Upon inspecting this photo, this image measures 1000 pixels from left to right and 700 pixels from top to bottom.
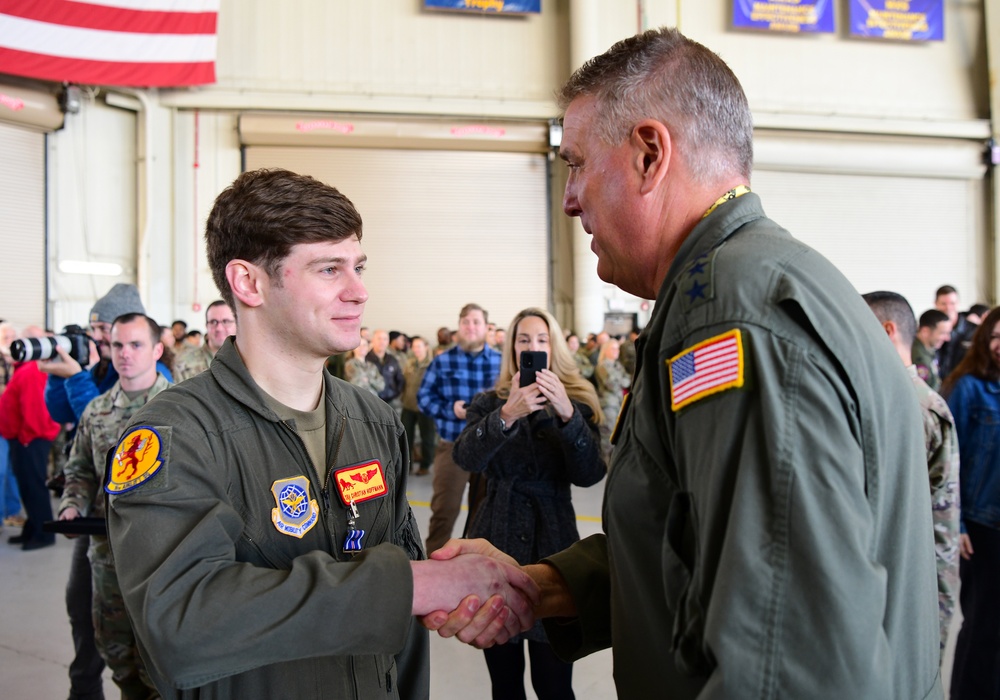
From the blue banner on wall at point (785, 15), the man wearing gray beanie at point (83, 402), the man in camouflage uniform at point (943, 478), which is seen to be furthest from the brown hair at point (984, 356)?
the blue banner on wall at point (785, 15)

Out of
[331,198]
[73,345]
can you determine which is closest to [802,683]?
[331,198]

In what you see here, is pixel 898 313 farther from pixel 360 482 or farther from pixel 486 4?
pixel 486 4

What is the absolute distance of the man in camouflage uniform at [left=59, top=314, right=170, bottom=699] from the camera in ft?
9.29

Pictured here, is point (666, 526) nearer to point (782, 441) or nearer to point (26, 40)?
point (782, 441)

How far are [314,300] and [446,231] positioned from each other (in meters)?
12.2

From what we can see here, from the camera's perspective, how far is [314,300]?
1614 mm

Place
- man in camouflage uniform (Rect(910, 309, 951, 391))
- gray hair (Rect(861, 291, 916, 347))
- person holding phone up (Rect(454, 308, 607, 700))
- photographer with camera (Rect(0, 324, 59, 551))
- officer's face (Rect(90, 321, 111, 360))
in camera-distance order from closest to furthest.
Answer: person holding phone up (Rect(454, 308, 607, 700)) → gray hair (Rect(861, 291, 916, 347)) → officer's face (Rect(90, 321, 111, 360)) → photographer with camera (Rect(0, 324, 59, 551)) → man in camouflage uniform (Rect(910, 309, 951, 391))

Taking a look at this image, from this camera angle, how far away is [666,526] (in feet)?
3.07

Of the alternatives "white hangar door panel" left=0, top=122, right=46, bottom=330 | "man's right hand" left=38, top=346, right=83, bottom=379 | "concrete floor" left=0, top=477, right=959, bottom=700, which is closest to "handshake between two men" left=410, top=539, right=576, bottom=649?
"concrete floor" left=0, top=477, right=959, bottom=700

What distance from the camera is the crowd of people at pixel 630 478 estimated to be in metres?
0.81

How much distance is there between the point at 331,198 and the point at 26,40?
12250mm

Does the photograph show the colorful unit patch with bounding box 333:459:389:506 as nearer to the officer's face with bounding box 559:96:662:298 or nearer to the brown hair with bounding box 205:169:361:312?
the brown hair with bounding box 205:169:361:312

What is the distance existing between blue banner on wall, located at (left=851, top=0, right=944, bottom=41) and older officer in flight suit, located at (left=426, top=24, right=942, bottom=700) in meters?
15.2

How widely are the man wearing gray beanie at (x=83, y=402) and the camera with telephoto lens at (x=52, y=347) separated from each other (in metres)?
0.05
